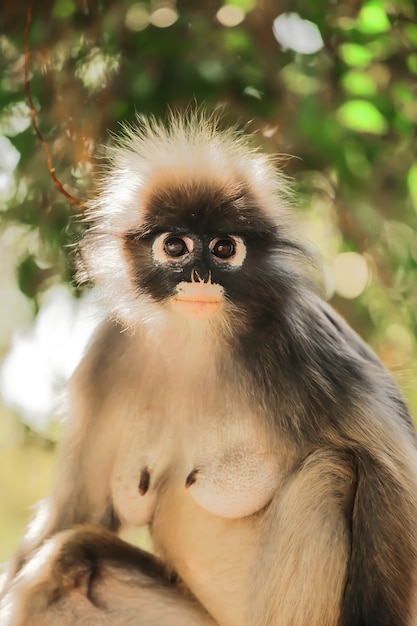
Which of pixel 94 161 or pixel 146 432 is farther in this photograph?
pixel 94 161

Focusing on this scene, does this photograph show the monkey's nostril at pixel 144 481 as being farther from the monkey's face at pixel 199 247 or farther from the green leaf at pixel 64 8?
the green leaf at pixel 64 8

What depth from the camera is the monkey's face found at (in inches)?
79.0

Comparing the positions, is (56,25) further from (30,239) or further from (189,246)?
(189,246)

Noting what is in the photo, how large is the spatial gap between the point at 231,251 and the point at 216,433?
1.48ft

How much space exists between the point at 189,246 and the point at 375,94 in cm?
125

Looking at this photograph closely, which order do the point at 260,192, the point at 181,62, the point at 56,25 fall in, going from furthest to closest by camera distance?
the point at 56,25 < the point at 181,62 < the point at 260,192

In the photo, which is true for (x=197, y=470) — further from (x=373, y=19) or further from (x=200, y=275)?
(x=373, y=19)

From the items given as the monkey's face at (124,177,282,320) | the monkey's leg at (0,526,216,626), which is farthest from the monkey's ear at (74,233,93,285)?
the monkey's leg at (0,526,216,626)

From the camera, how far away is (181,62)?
2.92 metres

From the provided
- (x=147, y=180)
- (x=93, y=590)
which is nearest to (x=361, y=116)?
(x=147, y=180)

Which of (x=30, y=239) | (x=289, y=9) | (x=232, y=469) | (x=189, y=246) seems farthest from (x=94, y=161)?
(x=232, y=469)

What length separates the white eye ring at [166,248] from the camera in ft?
6.70

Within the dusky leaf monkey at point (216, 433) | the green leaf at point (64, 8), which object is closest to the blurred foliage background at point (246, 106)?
the green leaf at point (64, 8)

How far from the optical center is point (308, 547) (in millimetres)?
1988
